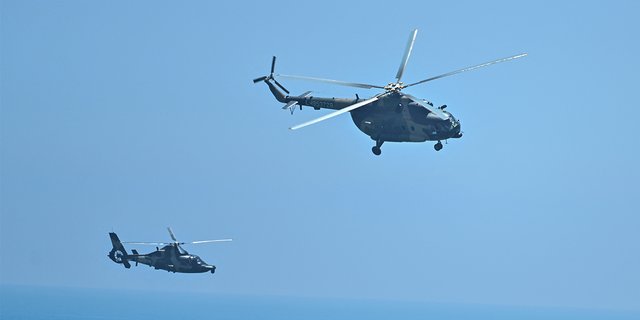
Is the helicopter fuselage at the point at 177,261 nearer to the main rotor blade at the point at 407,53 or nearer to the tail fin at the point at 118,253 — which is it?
the tail fin at the point at 118,253

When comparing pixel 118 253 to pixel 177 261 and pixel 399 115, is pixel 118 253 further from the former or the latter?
Result: pixel 399 115

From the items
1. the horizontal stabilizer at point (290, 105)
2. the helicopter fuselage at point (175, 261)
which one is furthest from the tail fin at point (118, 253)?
the horizontal stabilizer at point (290, 105)

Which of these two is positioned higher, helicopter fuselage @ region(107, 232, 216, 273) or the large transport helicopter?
the large transport helicopter

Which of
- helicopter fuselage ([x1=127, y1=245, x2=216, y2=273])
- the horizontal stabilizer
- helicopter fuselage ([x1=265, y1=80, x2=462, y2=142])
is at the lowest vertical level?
helicopter fuselage ([x1=127, y1=245, x2=216, y2=273])

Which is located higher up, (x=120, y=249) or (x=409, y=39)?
(x=409, y=39)

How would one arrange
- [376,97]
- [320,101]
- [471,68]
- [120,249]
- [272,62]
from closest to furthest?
[471,68], [376,97], [320,101], [272,62], [120,249]

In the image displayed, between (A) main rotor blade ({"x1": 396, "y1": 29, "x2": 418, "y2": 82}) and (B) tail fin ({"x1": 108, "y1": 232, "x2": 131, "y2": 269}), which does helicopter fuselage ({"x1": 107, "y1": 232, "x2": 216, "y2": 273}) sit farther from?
(A) main rotor blade ({"x1": 396, "y1": 29, "x2": 418, "y2": 82})

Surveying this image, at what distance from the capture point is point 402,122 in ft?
165

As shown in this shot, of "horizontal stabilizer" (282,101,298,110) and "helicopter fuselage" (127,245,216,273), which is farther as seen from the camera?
"helicopter fuselage" (127,245,216,273)

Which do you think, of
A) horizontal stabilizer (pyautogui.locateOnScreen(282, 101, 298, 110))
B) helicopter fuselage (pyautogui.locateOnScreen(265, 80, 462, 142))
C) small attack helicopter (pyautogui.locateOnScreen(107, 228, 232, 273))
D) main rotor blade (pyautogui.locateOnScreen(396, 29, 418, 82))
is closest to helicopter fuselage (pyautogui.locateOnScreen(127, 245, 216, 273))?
small attack helicopter (pyautogui.locateOnScreen(107, 228, 232, 273))

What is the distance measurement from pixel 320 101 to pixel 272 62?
7041 mm

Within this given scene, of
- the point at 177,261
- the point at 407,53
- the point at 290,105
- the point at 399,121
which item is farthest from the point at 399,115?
the point at 177,261

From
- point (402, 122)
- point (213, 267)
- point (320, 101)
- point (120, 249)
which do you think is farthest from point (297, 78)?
point (120, 249)

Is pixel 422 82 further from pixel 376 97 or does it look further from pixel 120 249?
pixel 120 249
